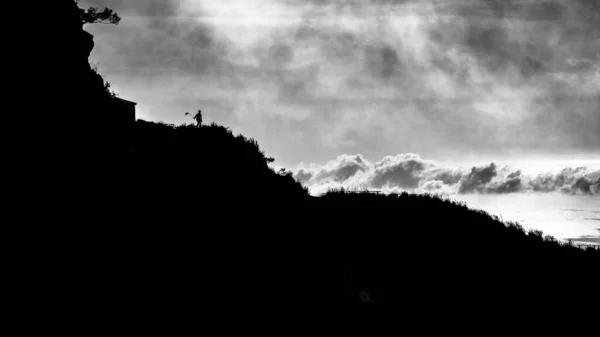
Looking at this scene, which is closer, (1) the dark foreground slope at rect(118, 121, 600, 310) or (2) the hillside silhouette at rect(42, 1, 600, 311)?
(2) the hillside silhouette at rect(42, 1, 600, 311)

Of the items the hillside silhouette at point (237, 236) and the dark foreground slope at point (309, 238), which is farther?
the dark foreground slope at point (309, 238)

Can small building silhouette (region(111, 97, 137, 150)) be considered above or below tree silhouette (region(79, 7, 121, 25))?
below

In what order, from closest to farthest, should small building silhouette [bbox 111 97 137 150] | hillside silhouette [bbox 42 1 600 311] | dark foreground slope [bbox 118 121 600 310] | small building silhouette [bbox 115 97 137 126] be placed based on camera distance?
1. hillside silhouette [bbox 42 1 600 311]
2. dark foreground slope [bbox 118 121 600 310]
3. small building silhouette [bbox 111 97 137 150]
4. small building silhouette [bbox 115 97 137 126]

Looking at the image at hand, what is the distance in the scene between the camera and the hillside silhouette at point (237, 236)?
10055mm

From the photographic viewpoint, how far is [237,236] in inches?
531

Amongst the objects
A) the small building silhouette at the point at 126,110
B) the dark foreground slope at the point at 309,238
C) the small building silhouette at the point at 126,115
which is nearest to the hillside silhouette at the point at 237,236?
the dark foreground slope at the point at 309,238

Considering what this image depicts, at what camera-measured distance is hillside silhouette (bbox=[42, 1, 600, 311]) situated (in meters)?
10.1

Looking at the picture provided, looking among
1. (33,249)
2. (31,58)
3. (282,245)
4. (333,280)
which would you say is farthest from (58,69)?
(333,280)

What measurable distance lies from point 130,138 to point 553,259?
2672 cm

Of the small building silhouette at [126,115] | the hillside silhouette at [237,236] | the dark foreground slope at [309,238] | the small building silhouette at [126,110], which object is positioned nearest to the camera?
the hillside silhouette at [237,236]

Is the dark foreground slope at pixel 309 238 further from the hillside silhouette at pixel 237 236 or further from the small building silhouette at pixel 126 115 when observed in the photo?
the small building silhouette at pixel 126 115

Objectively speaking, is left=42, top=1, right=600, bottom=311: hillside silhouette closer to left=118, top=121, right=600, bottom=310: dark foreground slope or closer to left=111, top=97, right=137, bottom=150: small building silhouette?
left=118, top=121, right=600, bottom=310: dark foreground slope

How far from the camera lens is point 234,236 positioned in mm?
13398

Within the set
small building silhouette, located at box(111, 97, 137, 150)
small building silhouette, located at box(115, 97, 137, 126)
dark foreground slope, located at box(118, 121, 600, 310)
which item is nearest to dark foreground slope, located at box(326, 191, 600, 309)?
dark foreground slope, located at box(118, 121, 600, 310)
